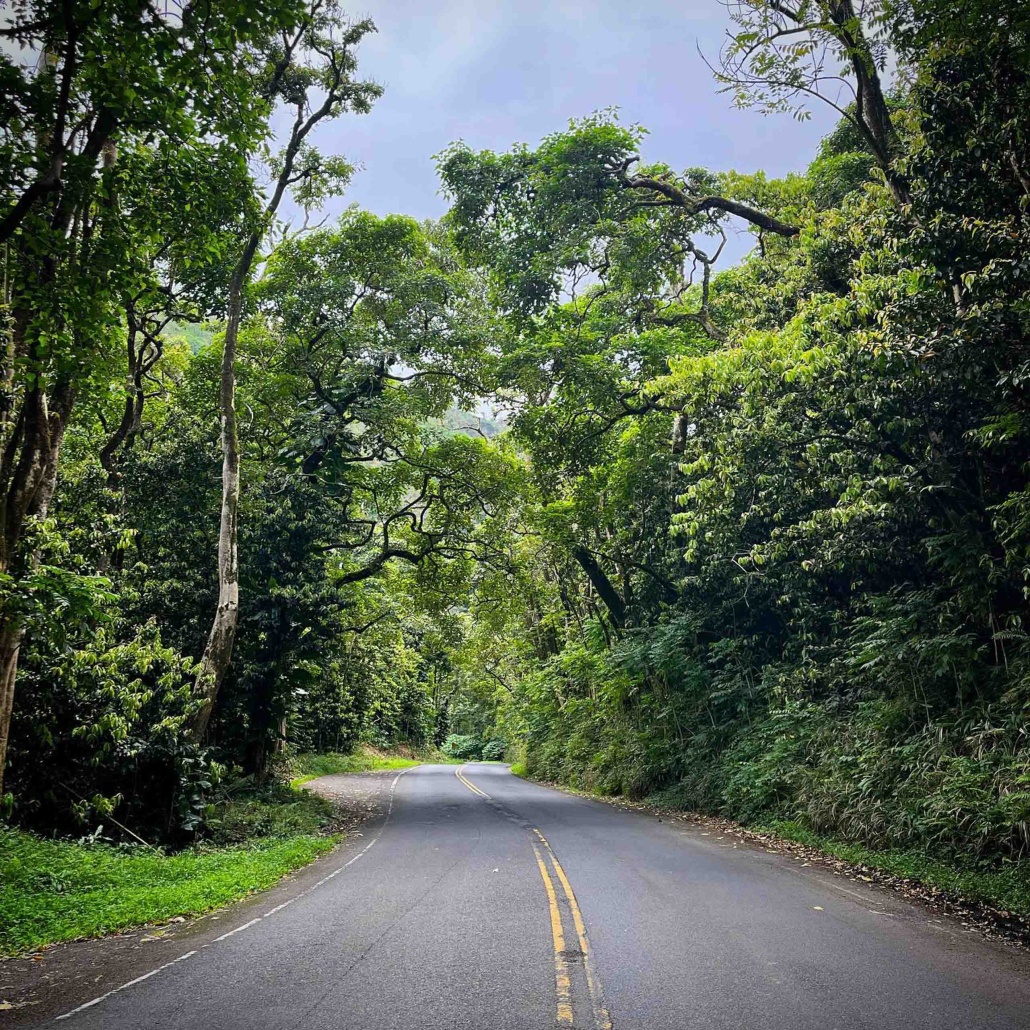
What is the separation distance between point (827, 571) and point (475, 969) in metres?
10.8

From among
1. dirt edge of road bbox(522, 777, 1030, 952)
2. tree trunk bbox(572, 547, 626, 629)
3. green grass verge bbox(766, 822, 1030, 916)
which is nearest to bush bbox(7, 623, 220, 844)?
dirt edge of road bbox(522, 777, 1030, 952)

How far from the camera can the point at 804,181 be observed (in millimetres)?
16328

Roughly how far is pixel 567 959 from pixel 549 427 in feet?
41.8

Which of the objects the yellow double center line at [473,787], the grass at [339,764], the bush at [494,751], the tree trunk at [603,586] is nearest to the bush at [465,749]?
the bush at [494,751]

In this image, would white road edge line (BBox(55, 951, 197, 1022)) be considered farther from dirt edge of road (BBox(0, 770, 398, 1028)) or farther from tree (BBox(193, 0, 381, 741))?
tree (BBox(193, 0, 381, 741))

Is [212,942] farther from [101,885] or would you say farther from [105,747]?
[105,747]

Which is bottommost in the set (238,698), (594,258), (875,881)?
(875,881)

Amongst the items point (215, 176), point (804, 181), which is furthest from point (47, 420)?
point (804, 181)

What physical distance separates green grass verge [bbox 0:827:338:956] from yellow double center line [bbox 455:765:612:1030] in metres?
3.80

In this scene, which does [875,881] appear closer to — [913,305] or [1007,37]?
[913,305]

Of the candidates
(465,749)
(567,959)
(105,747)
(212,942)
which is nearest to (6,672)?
(105,747)

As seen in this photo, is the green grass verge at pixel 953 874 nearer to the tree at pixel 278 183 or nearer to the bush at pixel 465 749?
the tree at pixel 278 183

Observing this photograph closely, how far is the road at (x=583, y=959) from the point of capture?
4809 mm

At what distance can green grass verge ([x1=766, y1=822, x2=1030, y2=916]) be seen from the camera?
7637 millimetres
